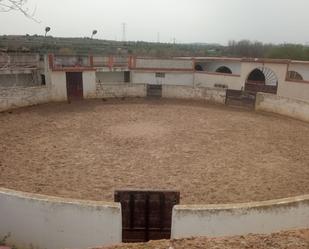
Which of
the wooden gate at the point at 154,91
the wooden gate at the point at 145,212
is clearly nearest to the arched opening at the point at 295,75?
the wooden gate at the point at 154,91

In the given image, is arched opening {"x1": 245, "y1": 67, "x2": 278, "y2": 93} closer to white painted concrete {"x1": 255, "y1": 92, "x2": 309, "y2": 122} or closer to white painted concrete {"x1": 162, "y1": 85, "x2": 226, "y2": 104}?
white painted concrete {"x1": 255, "y1": 92, "x2": 309, "y2": 122}

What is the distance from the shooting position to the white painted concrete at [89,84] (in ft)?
74.4

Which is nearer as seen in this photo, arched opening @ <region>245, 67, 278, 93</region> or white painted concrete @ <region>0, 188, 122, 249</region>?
white painted concrete @ <region>0, 188, 122, 249</region>

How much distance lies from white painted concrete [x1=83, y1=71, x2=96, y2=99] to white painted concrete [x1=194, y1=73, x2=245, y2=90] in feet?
26.6

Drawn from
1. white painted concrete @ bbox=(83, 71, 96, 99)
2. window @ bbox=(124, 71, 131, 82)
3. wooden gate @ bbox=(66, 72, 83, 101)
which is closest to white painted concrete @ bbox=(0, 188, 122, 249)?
wooden gate @ bbox=(66, 72, 83, 101)

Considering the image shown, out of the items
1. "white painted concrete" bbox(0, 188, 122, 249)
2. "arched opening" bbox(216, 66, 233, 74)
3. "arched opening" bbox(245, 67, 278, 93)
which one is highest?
"arched opening" bbox(216, 66, 233, 74)

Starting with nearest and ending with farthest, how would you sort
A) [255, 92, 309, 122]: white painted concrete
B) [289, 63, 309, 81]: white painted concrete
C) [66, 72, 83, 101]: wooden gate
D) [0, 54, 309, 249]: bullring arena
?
[0, 54, 309, 249]: bullring arena, [255, 92, 309, 122]: white painted concrete, [289, 63, 309, 81]: white painted concrete, [66, 72, 83, 101]: wooden gate

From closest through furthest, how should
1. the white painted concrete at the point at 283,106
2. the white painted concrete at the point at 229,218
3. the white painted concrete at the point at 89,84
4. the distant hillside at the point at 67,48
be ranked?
the white painted concrete at the point at 229,218 → the white painted concrete at the point at 283,106 → the white painted concrete at the point at 89,84 → the distant hillside at the point at 67,48

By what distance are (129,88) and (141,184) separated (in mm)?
14897

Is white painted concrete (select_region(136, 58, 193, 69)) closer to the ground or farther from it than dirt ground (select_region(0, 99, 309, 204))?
farther from it

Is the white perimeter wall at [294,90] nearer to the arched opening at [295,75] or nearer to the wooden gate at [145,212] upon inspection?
the arched opening at [295,75]

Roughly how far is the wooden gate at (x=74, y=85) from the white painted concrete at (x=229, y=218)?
58.5ft

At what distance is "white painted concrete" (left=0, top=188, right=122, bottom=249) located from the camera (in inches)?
242

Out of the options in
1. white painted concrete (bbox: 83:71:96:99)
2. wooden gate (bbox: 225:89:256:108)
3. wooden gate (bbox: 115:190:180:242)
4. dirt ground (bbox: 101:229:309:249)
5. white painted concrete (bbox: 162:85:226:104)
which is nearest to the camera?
dirt ground (bbox: 101:229:309:249)
